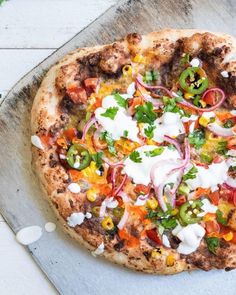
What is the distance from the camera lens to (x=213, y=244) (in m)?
3.83

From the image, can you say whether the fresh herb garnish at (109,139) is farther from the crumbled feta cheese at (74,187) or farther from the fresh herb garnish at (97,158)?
the crumbled feta cheese at (74,187)

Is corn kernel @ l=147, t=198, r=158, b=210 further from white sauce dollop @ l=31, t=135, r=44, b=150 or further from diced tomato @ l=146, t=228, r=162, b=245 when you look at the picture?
white sauce dollop @ l=31, t=135, r=44, b=150

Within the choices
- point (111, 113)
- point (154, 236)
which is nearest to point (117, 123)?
point (111, 113)

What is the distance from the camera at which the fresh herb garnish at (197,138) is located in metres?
3.93

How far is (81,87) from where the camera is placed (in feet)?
13.1

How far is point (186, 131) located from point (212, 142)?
15 centimetres

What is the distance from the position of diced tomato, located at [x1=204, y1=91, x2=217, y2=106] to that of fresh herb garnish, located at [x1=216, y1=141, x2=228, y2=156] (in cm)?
22

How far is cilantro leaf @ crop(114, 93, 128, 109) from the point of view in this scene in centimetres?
395

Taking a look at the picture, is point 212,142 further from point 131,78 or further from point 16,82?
point 16,82

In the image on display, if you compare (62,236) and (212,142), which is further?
(62,236)

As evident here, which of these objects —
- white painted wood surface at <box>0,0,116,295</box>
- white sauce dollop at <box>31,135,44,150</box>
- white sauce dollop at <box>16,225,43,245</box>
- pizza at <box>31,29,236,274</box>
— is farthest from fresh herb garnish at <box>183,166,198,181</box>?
white painted wood surface at <box>0,0,116,295</box>

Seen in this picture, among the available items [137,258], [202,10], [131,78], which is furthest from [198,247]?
[202,10]

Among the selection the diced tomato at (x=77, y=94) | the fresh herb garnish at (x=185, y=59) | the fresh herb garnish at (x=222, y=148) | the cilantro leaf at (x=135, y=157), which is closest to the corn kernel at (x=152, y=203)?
the cilantro leaf at (x=135, y=157)

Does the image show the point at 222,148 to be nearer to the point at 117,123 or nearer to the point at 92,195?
the point at 117,123
